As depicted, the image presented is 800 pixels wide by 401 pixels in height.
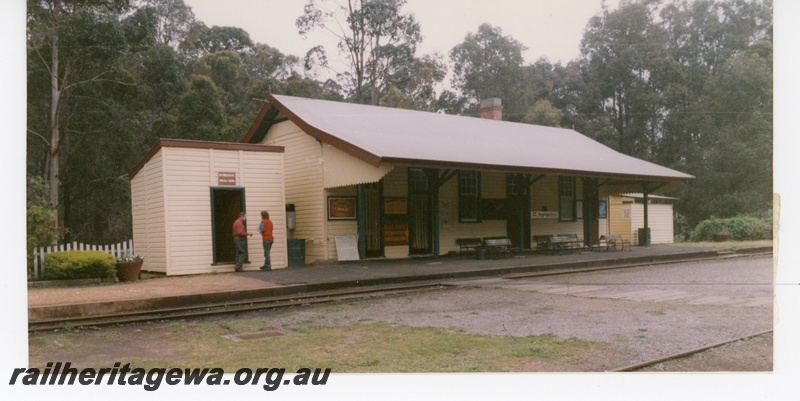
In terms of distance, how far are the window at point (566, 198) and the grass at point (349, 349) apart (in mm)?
16126

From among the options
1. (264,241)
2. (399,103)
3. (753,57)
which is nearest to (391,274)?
(264,241)

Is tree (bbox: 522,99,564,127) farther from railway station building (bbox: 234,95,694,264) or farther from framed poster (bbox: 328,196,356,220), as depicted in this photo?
framed poster (bbox: 328,196,356,220)

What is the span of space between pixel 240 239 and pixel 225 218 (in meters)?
2.17

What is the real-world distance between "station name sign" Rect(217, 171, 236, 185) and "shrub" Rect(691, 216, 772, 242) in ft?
52.5

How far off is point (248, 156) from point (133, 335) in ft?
26.6

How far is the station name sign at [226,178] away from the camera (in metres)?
14.8

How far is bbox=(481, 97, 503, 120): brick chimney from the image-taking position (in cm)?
2619

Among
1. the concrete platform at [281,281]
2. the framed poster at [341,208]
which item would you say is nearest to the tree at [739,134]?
the concrete platform at [281,281]

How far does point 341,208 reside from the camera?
56.5 feet

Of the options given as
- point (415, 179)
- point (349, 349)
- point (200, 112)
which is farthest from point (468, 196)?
point (349, 349)

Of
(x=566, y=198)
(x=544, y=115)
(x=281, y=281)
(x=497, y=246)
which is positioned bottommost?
(x=281, y=281)

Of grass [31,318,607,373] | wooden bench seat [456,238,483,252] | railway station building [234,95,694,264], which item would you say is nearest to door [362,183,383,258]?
railway station building [234,95,694,264]

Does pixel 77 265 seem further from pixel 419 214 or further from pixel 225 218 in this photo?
pixel 419 214

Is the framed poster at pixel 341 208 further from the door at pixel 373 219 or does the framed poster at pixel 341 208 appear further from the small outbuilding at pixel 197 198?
the small outbuilding at pixel 197 198
